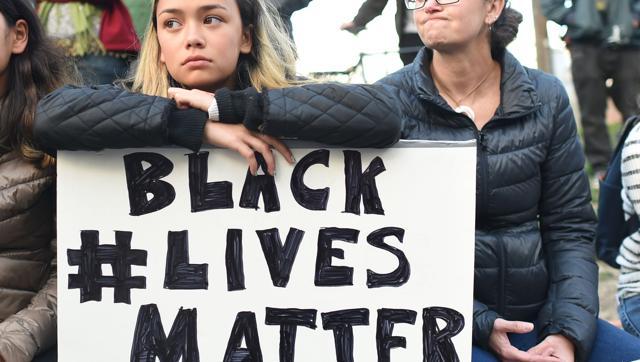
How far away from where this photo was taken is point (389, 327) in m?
2.36

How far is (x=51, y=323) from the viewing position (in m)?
2.57

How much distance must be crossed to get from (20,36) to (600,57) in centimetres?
442

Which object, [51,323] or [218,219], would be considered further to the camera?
[51,323]

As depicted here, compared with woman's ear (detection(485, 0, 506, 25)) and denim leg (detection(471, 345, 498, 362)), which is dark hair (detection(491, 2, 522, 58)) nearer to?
woman's ear (detection(485, 0, 506, 25))

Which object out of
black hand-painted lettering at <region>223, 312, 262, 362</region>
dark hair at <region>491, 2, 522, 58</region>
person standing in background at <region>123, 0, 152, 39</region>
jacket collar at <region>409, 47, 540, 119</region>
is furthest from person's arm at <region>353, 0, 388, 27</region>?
black hand-painted lettering at <region>223, 312, 262, 362</region>

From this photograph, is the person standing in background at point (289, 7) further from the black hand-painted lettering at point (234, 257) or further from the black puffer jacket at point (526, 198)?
the black hand-painted lettering at point (234, 257)

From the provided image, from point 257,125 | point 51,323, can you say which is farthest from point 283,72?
point 51,323

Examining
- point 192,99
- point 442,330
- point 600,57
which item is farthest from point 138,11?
point 600,57

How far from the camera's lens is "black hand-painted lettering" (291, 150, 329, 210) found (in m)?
2.34

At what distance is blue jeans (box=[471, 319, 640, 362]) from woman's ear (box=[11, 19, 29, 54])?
1571 mm

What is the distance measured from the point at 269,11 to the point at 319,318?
1004 mm

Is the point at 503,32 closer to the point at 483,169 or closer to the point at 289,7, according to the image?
the point at 483,169

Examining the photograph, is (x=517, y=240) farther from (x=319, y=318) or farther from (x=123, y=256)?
(x=123, y=256)

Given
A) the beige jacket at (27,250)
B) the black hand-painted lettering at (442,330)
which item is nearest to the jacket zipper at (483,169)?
the black hand-painted lettering at (442,330)
